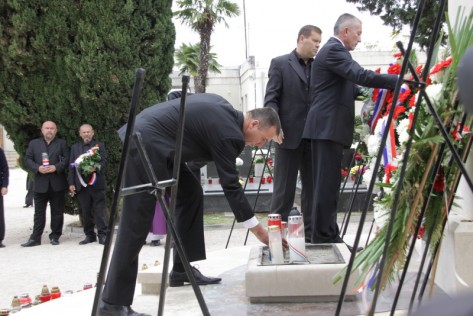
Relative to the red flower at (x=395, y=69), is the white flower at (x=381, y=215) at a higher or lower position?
lower

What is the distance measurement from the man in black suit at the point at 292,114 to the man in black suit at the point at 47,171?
553 cm

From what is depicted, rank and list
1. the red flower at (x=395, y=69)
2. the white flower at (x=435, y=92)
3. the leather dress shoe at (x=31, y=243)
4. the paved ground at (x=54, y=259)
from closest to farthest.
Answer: the white flower at (x=435, y=92), the red flower at (x=395, y=69), the paved ground at (x=54, y=259), the leather dress shoe at (x=31, y=243)

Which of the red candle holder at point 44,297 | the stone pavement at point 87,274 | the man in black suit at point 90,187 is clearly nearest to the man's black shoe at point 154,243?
the stone pavement at point 87,274

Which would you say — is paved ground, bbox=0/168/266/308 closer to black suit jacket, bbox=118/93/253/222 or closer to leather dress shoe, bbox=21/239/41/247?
leather dress shoe, bbox=21/239/41/247

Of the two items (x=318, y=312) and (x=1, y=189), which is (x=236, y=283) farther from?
(x=1, y=189)

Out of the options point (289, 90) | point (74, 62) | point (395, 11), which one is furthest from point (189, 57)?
point (289, 90)

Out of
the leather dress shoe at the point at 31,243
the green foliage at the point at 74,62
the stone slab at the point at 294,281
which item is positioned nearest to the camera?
the stone slab at the point at 294,281

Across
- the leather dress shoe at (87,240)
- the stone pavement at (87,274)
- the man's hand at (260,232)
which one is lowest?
the leather dress shoe at (87,240)

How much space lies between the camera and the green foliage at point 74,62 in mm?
10617

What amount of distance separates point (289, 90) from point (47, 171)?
5677 millimetres

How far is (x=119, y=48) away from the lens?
1119cm

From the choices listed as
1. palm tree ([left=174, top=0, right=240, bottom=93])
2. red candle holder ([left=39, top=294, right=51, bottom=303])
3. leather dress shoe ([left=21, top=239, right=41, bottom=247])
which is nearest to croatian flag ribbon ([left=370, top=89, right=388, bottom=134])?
red candle holder ([left=39, top=294, right=51, bottom=303])

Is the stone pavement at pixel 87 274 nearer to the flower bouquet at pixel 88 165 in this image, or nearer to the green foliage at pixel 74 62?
the flower bouquet at pixel 88 165

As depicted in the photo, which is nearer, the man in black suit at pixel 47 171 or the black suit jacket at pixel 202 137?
the black suit jacket at pixel 202 137
